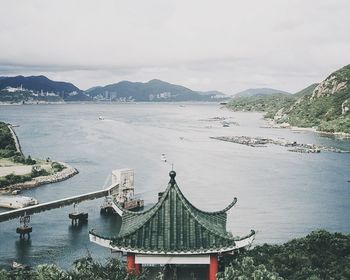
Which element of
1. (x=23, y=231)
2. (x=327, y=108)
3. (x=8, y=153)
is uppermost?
(x=327, y=108)

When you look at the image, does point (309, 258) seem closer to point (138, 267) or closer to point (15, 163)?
point (138, 267)

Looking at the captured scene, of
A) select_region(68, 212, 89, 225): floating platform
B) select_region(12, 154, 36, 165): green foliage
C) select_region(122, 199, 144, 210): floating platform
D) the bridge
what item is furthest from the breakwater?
select_region(68, 212, 89, 225): floating platform

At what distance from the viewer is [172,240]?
12961mm

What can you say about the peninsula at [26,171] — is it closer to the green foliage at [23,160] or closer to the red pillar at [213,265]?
the green foliage at [23,160]

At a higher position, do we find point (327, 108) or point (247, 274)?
point (327, 108)

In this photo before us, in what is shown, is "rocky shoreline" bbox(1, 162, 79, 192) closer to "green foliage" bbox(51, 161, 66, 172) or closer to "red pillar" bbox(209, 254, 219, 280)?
"green foliage" bbox(51, 161, 66, 172)

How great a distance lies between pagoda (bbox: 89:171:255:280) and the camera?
1284 cm

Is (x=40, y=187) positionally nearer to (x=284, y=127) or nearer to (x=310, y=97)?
(x=284, y=127)

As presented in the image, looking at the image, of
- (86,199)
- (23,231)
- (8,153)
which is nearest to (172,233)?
(23,231)

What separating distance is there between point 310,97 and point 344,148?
68.1 metres

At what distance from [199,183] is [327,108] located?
91.9m

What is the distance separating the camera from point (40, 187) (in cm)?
6334

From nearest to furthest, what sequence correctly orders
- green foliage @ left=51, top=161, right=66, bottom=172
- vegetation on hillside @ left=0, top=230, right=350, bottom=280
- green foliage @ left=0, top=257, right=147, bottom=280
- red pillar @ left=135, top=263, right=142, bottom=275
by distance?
green foliage @ left=0, top=257, right=147, bottom=280, vegetation on hillside @ left=0, top=230, right=350, bottom=280, red pillar @ left=135, top=263, right=142, bottom=275, green foliage @ left=51, top=161, right=66, bottom=172

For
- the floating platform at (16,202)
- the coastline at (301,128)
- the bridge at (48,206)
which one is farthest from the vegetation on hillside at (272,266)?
the coastline at (301,128)
